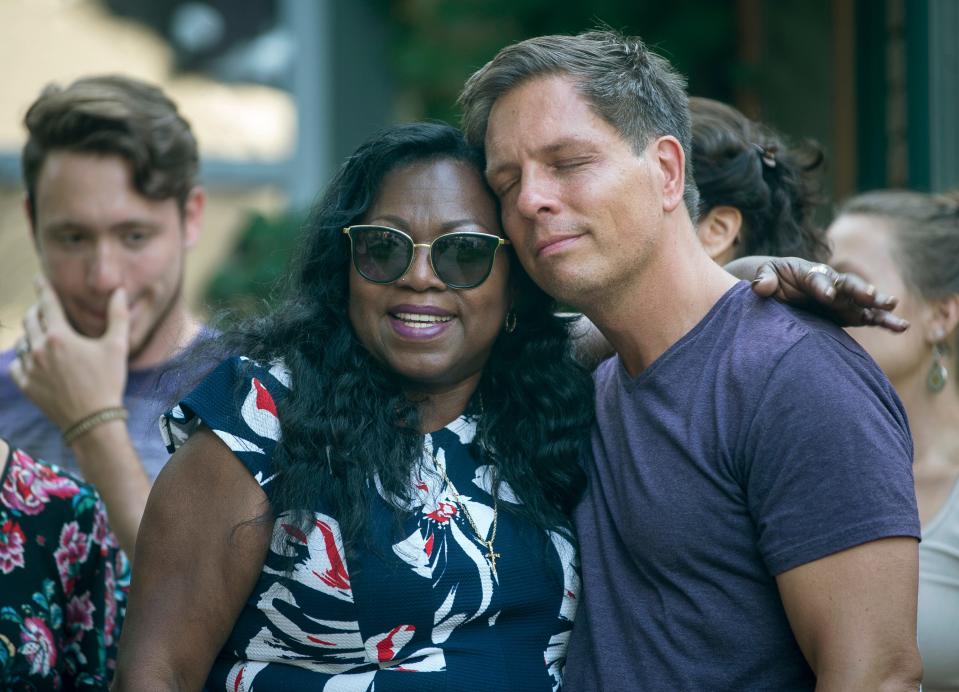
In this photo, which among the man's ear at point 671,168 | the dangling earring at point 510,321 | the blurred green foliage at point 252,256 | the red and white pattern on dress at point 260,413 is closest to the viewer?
the red and white pattern on dress at point 260,413

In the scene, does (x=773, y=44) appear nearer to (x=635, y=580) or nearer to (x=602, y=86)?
(x=602, y=86)

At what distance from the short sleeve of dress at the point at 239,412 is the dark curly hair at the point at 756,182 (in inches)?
50.0

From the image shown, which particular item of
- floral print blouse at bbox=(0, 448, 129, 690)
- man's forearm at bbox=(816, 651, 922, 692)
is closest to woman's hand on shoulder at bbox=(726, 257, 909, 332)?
man's forearm at bbox=(816, 651, 922, 692)

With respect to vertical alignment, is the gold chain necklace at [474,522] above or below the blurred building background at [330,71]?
below

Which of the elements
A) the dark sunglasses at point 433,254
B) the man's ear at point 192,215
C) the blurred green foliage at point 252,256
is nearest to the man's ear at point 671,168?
the dark sunglasses at point 433,254

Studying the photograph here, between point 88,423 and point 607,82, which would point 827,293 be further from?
point 88,423

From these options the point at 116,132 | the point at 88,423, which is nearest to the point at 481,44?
the point at 116,132

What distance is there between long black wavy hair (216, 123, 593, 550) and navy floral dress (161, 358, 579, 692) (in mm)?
44

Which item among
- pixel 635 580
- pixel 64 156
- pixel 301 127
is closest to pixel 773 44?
pixel 301 127

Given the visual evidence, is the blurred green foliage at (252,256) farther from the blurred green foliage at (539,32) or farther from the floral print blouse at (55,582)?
the floral print blouse at (55,582)

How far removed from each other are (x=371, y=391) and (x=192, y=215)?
4.63 feet

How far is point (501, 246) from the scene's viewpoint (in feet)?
8.44

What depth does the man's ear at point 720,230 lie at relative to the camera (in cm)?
301

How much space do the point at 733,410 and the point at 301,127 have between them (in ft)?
19.7
